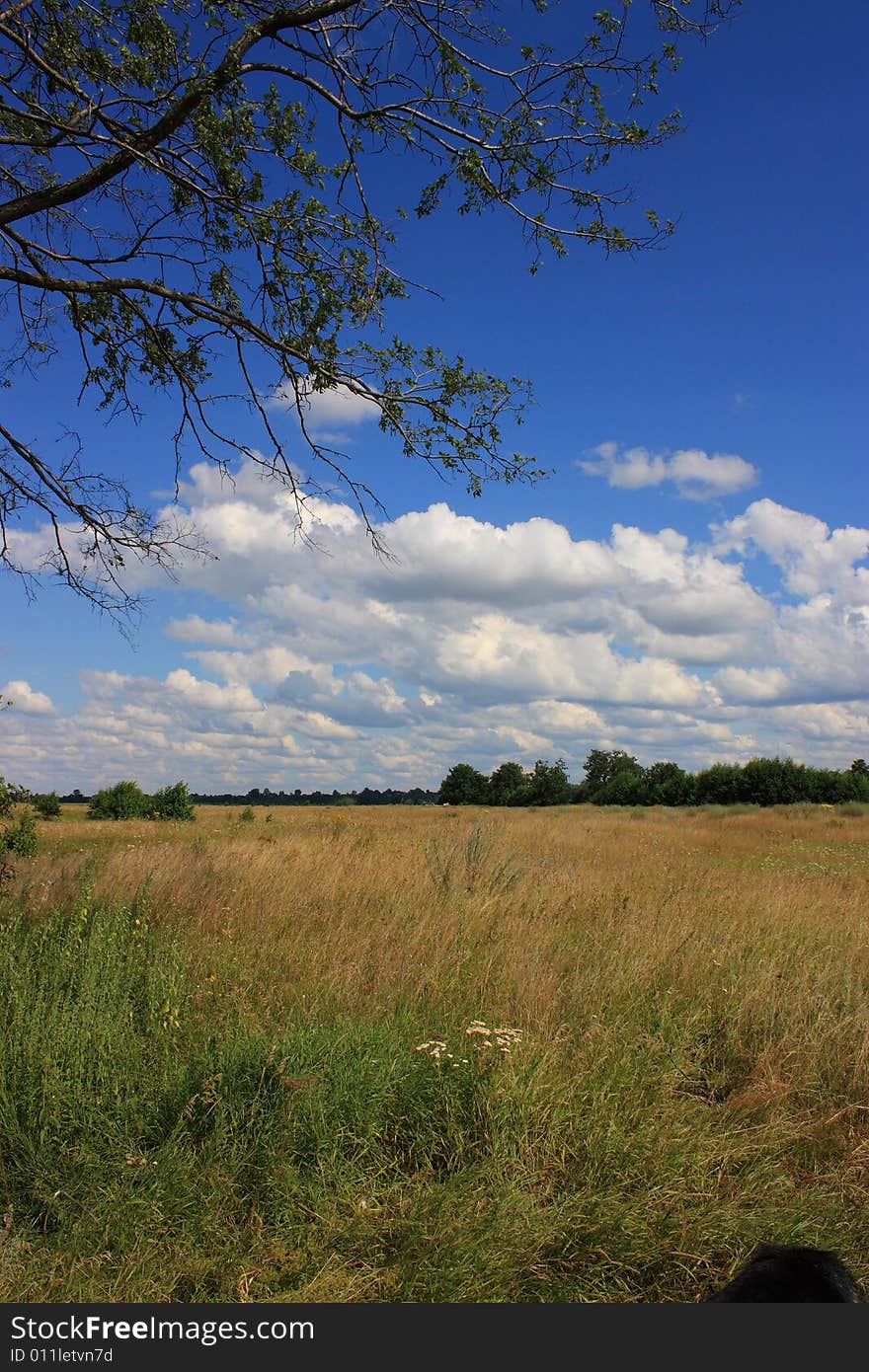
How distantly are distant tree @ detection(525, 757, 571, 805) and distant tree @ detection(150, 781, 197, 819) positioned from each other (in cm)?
6218

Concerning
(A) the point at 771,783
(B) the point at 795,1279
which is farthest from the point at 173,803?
(A) the point at 771,783

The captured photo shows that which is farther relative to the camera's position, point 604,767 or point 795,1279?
point 604,767

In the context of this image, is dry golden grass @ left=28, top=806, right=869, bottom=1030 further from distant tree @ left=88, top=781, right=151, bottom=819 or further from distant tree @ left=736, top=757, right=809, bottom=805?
distant tree @ left=736, top=757, right=809, bottom=805

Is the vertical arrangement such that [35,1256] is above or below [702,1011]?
below

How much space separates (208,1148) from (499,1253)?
141 centimetres

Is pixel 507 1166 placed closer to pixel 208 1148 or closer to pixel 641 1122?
pixel 641 1122

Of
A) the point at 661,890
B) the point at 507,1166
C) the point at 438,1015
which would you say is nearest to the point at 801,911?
the point at 661,890

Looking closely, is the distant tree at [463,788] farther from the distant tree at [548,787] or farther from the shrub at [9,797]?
the shrub at [9,797]

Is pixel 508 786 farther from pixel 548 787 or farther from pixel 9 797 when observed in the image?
pixel 9 797

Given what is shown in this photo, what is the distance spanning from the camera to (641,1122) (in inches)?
140

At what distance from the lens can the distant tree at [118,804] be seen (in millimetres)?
40406

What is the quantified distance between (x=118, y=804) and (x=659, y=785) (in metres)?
58.4

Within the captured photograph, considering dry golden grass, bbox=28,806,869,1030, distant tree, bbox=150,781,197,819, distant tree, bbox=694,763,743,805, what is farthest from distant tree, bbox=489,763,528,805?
dry golden grass, bbox=28,806,869,1030

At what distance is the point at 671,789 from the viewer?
77688 millimetres
